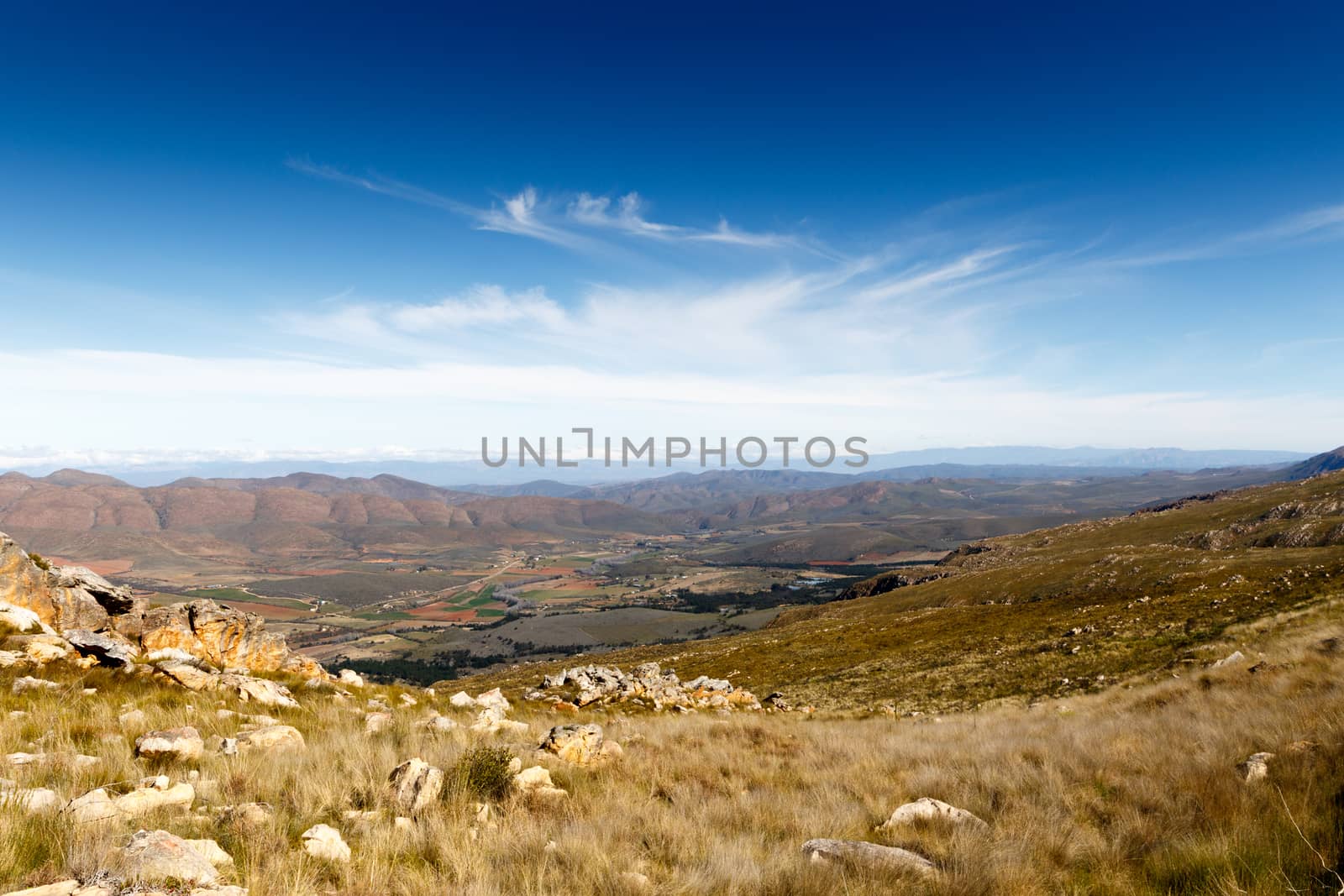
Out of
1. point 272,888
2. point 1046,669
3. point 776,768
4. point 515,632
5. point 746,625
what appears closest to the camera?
A: point 272,888

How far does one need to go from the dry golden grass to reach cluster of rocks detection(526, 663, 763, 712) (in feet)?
34.3

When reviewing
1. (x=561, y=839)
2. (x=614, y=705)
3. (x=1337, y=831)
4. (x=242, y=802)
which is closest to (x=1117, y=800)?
(x=1337, y=831)

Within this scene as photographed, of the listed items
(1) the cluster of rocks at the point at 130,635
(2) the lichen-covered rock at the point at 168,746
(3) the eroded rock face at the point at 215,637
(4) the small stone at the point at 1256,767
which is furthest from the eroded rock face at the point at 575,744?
(3) the eroded rock face at the point at 215,637

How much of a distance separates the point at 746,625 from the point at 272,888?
12643 cm

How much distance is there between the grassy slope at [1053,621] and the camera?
23.2 meters

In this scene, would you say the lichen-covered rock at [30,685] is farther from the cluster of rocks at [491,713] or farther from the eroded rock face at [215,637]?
the eroded rock face at [215,637]

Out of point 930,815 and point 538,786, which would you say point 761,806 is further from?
point 538,786

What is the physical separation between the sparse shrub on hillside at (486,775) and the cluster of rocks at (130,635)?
7869 millimetres

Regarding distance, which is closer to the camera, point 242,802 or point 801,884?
point 801,884

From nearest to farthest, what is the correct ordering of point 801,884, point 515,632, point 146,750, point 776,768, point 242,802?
point 801,884, point 242,802, point 146,750, point 776,768, point 515,632

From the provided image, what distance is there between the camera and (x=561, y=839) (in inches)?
214

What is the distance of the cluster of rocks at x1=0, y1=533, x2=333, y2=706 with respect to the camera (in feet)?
41.8

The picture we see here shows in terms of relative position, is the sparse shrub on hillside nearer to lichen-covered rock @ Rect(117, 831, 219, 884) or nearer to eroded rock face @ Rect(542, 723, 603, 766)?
eroded rock face @ Rect(542, 723, 603, 766)

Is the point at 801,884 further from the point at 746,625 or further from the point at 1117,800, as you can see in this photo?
the point at 746,625
